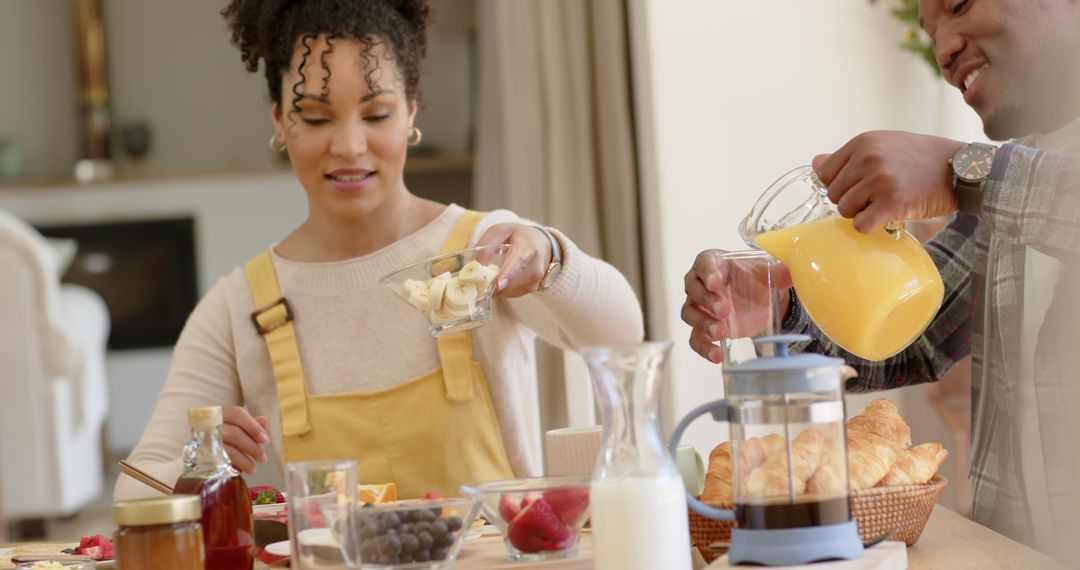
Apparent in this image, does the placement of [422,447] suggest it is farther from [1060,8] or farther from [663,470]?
[1060,8]

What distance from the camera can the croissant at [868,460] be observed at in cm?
112

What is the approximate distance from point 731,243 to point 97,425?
3102 millimetres

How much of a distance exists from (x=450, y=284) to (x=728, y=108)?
61.8 inches

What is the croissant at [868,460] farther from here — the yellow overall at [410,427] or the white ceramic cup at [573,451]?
the yellow overall at [410,427]

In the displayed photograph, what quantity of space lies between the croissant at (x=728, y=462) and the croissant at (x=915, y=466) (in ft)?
0.44

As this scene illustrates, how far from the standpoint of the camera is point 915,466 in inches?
45.4

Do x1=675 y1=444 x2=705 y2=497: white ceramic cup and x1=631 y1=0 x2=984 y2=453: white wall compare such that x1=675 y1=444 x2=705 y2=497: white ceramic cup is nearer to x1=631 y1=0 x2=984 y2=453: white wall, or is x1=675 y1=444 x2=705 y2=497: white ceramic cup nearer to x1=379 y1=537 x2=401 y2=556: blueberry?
x1=379 y1=537 x2=401 y2=556: blueberry

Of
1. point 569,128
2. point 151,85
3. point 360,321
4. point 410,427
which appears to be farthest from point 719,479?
point 151,85

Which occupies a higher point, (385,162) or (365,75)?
(365,75)

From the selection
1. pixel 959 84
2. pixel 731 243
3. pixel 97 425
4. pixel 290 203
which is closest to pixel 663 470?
pixel 959 84

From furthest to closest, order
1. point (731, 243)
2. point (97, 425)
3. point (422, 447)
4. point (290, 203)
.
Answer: point (290, 203), point (97, 425), point (731, 243), point (422, 447)

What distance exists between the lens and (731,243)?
2820 mm

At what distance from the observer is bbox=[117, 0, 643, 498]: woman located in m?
1.83

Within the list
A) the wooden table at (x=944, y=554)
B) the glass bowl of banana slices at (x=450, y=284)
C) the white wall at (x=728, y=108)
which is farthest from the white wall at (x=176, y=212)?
the wooden table at (x=944, y=554)
